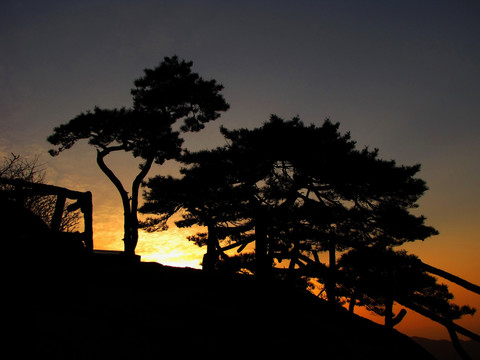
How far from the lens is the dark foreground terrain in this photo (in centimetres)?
342

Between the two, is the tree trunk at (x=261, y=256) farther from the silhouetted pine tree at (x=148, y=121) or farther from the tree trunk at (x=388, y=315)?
the silhouetted pine tree at (x=148, y=121)

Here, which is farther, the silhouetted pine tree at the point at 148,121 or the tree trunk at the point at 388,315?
the silhouetted pine tree at the point at 148,121

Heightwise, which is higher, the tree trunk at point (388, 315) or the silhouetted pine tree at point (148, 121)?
the silhouetted pine tree at point (148, 121)

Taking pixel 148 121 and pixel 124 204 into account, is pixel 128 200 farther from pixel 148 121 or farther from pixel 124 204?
pixel 148 121

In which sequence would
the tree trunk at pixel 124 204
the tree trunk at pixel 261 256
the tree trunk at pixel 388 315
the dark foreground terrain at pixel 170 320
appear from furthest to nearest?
the tree trunk at pixel 124 204 → the tree trunk at pixel 388 315 → the tree trunk at pixel 261 256 → the dark foreground terrain at pixel 170 320

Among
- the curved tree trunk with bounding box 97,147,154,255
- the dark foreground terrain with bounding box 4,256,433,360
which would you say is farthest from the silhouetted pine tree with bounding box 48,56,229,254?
the dark foreground terrain with bounding box 4,256,433,360

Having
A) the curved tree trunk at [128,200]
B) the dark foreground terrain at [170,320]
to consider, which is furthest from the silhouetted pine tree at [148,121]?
the dark foreground terrain at [170,320]

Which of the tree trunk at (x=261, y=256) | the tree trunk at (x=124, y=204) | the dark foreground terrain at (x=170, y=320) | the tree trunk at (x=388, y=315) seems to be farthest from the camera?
the tree trunk at (x=124, y=204)

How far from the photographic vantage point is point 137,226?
48.5 ft

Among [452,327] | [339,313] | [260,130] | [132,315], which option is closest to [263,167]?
[260,130]

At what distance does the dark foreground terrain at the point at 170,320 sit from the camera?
3.42 m

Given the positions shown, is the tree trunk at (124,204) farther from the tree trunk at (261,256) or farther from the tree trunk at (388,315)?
the tree trunk at (388,315)

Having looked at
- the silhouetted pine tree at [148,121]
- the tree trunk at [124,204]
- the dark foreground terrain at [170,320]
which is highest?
the silhouetted pine tree at [148,121]

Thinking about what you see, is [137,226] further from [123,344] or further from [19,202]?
[123,344]
